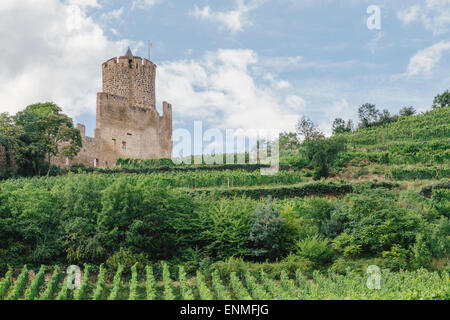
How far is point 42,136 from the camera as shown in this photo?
30.9 m

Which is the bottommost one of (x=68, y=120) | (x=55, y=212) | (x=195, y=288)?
(x=195, y=288)

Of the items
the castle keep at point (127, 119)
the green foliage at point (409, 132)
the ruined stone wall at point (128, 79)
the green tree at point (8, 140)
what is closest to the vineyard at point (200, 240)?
the green tree at point (8, 140)

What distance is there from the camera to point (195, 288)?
1677 cm

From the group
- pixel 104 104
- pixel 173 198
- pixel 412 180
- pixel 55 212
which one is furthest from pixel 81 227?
pixel 412 180

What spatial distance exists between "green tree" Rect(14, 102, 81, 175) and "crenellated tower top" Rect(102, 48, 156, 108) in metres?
8.11

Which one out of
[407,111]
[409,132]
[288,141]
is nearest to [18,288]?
[288,141]

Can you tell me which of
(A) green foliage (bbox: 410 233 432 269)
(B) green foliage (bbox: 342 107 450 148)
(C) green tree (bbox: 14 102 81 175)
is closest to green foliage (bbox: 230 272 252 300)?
(A) green foliage (bbox: 410 233 432 269)

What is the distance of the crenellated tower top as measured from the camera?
3950 cm

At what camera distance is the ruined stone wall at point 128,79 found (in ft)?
130

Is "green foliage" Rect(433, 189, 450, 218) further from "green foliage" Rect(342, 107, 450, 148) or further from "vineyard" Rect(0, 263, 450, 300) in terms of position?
"green foliage" Rect(342, 107, 450, 148)

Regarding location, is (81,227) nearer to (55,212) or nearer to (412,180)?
(55,212)

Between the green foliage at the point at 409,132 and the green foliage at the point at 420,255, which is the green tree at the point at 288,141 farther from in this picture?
the green foliage at the point at 420,255

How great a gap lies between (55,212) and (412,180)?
2406 centimetres

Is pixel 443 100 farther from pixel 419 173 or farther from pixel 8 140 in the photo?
pixel 8 140
